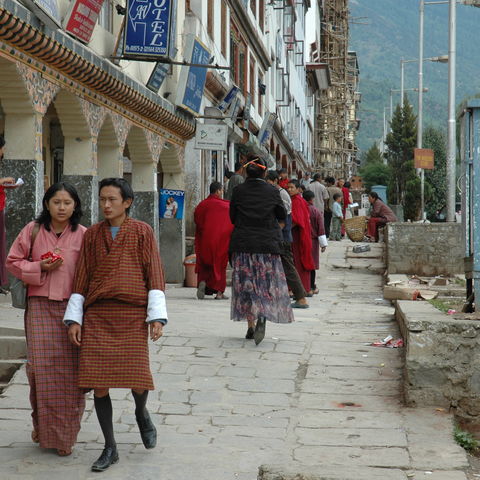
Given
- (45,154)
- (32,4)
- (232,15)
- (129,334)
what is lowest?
(129,334)

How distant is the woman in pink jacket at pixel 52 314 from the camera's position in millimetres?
5570

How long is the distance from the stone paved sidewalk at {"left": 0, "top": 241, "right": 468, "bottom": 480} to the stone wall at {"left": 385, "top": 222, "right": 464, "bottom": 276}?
23.5 feet

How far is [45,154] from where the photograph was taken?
1620 centimetres

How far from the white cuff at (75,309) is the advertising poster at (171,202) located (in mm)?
11982

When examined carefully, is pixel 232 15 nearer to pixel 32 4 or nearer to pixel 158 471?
pixel 32 4

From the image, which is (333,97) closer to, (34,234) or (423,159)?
(423,159)

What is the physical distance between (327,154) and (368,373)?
64533 millimetres

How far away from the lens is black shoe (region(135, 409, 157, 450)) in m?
5.68

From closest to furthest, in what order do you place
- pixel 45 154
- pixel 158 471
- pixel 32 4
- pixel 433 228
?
pixel 158 471 < pixel 32 4 < pixel 45 154 < pixel 433 228

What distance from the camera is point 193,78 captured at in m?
18.0

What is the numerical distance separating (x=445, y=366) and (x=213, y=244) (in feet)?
24.3

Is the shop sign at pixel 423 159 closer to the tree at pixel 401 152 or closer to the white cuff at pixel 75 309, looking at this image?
the white cuff at pixel 75 309

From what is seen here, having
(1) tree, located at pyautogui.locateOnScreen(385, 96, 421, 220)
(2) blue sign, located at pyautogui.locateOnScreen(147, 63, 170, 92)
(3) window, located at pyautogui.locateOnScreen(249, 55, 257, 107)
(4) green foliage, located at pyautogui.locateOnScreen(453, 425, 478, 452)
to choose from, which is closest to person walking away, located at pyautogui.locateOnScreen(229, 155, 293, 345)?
(4) green foliage, located at pyautogui.locateOnScreen(453, 425, 478, 452)

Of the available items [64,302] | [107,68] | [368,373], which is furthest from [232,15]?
[64,302]
